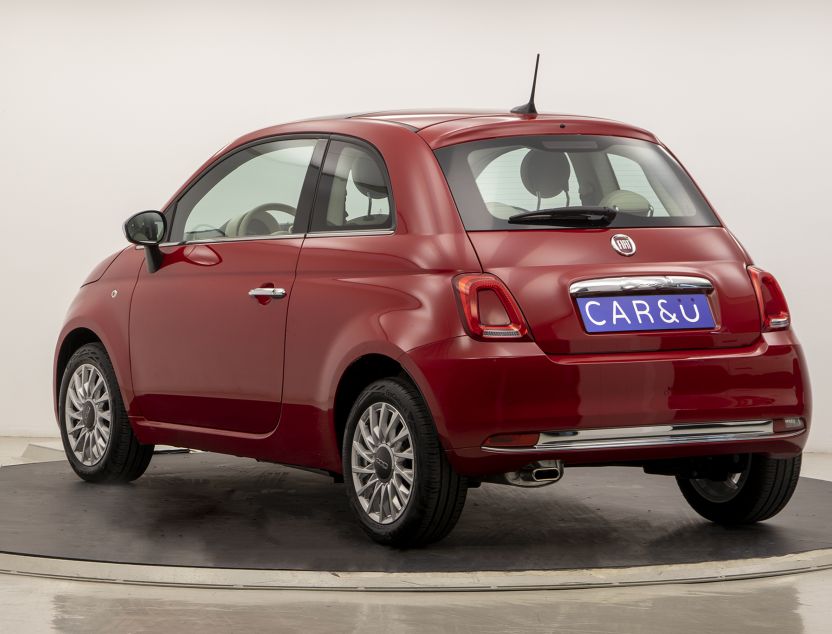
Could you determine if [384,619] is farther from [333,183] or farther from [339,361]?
[333,183]

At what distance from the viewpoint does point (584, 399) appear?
549cm

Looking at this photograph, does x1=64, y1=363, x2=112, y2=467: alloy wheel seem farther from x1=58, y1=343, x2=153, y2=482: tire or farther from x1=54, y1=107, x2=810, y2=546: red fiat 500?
x1=54, y1=107, x2=810, y2=546: red fiat 500

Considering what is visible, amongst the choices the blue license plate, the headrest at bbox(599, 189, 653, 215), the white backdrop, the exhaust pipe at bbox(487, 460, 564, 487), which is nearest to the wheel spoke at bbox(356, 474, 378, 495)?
the exhaust pipe at bbox(487, 460, 564, 487)

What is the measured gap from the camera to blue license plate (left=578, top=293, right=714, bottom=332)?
558 cm

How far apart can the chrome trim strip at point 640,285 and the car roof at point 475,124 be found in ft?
2.63

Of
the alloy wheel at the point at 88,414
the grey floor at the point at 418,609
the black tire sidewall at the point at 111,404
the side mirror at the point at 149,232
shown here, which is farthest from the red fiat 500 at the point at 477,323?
the alloy wheel at the point at 88,414

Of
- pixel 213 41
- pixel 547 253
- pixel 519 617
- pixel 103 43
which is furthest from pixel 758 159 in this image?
pixel 519 617

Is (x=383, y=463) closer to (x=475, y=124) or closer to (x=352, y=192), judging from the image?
(x=352, y=192)

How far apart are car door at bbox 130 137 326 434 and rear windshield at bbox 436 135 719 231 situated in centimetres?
87

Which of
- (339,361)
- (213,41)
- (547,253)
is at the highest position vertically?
(213,41)

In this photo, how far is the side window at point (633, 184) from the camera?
19.8 ft

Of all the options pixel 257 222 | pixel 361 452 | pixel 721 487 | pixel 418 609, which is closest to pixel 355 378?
pixel 361 452

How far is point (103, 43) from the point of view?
1100 cm

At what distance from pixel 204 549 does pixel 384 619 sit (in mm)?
1344
